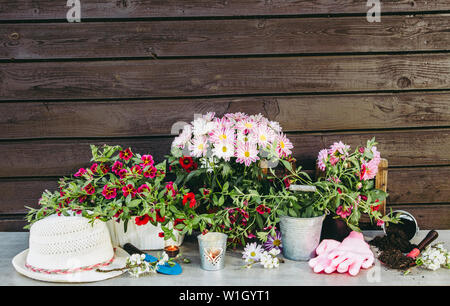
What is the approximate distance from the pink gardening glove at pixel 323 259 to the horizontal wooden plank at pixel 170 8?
1066 mm

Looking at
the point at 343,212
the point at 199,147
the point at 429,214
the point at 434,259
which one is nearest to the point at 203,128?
the point at 199,147

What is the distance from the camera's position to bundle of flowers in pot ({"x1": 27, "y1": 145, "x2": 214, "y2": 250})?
4.54 ft

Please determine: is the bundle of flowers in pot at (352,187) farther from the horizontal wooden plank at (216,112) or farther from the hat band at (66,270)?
the hat band at (66,270)

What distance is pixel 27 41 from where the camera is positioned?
1.75 meters

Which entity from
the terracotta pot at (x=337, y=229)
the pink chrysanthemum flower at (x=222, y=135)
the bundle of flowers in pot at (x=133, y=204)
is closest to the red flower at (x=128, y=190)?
the bundle of flowers in pot at (x=133, y=204)

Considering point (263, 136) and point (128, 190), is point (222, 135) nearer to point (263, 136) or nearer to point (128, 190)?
point (263, 136)

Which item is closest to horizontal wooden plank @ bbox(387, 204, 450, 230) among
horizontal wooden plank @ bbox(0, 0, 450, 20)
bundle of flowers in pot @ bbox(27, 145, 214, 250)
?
horizontal wooden plank @ bbox(0, 0, 450, 20)

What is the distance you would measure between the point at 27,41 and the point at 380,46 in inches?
65.8

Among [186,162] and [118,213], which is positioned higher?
[186,162]

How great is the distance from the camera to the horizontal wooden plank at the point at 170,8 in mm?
1743

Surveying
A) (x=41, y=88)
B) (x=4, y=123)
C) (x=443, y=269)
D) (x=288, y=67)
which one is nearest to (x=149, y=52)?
(x=41, y=88)

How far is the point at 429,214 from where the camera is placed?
73.8 inches

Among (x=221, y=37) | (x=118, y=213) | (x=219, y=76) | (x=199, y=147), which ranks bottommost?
(x=118, y=213)

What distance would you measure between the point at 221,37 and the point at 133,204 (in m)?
0.89
